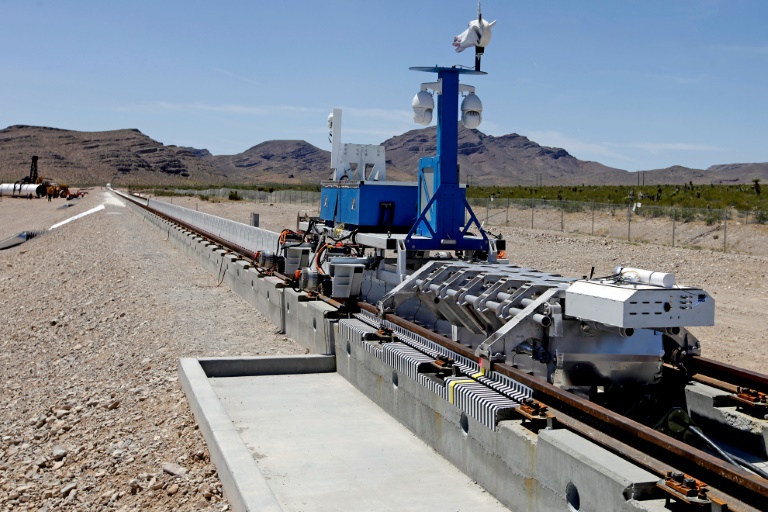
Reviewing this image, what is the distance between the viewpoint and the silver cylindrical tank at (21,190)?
318ft

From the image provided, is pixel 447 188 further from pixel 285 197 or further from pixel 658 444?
pixel 285 197

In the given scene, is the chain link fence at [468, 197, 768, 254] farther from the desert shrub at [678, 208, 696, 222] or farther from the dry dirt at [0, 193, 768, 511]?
the dry dirt at [0, 193, 768, 511]

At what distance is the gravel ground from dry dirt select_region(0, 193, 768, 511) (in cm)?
2

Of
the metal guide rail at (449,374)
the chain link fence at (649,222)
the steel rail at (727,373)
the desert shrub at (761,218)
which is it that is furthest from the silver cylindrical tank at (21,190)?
the steel rail at (727,373)

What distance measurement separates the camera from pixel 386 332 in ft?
30.9

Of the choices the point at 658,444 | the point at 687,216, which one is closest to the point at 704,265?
the point at 687,216

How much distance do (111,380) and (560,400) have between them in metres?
6.80

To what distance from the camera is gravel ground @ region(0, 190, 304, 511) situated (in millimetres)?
7250

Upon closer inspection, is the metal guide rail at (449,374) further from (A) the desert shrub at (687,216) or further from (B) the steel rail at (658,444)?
(A) the desert shrub at (687,216)

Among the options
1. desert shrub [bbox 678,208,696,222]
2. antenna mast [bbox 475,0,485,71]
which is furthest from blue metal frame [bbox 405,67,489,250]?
desert shrub [bbox 678,208,696,222]

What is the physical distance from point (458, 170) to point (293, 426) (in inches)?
192

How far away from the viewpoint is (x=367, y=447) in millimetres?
7578

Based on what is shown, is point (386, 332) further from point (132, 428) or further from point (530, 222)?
point (530, 222)

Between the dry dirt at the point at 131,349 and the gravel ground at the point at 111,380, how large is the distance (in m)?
0.02
